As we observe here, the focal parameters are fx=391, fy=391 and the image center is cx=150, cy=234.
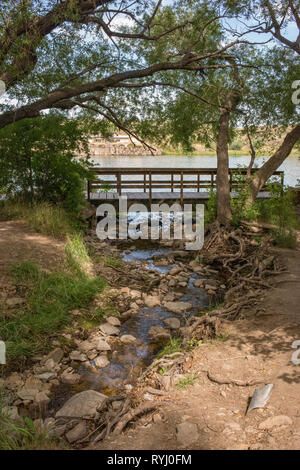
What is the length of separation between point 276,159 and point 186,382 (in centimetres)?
887

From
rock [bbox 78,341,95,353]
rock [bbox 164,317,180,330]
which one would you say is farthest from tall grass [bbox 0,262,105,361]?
rock [bbox 164,317,180,330]

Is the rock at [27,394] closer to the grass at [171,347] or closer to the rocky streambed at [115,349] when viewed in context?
the rocky streambed at [115,349]

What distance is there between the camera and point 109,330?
6.52 meters

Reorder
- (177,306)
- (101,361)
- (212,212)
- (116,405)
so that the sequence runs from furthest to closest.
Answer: (212,212)
(177,306)
(101,361)
(116,405)

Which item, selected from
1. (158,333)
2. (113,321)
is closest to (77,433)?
(158,333)

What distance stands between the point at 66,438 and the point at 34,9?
6.74 metres

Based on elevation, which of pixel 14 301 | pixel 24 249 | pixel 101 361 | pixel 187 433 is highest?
pixel 24 249

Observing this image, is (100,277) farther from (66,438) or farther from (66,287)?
(66,438)

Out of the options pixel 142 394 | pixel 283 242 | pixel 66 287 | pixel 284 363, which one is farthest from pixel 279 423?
pixel 283 242

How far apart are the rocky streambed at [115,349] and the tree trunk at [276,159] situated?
3.23 meters

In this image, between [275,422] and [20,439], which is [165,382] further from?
[20,439]

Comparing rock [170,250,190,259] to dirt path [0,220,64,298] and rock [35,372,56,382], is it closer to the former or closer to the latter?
dirt path [0,220,64,298]

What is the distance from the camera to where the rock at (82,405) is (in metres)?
4.33

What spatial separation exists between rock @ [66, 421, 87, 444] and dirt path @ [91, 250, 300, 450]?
1.54 ft
